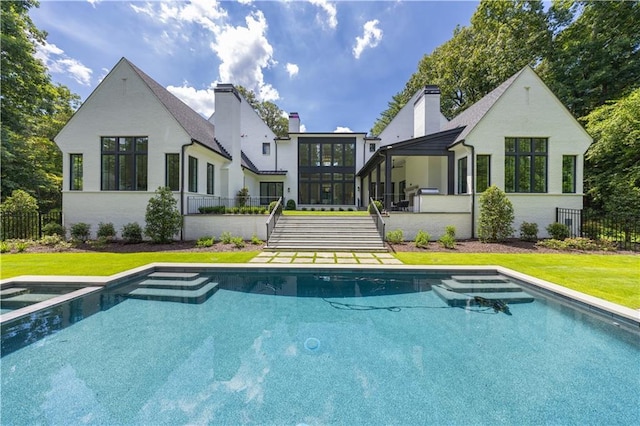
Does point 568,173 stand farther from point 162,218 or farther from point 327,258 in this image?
point 162,218

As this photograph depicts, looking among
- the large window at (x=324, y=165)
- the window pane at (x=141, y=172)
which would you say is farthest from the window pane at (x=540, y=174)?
the window pane at (x=141, y=172)

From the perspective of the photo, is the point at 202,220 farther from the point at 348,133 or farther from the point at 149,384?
the point at 348,133

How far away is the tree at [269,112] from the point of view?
37.8 metres

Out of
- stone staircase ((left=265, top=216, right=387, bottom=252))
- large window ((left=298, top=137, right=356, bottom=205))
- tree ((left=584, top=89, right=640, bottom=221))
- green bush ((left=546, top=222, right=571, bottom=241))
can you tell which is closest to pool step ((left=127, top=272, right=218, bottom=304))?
stone staircase ((left=265, top=216, right=387, bottom=252))

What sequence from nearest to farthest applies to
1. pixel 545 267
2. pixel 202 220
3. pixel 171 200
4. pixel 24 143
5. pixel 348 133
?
1. pixel 545 267
2. pixel 171 200
3. pixel 202 220
4. pixel 24 143
5. pixel 348 133

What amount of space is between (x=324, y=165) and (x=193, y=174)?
13214mm

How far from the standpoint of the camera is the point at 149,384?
319 cm

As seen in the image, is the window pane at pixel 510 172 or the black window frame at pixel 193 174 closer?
the window pane at pixel 510 172

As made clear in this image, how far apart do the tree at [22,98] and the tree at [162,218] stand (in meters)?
11.2

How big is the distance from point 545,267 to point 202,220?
13659 mm

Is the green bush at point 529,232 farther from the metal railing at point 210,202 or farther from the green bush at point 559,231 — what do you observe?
the metal railing at point 210,202

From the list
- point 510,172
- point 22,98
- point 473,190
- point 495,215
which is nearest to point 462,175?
point 473,190

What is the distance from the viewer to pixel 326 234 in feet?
40.2

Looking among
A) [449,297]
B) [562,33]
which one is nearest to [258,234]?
[449,297]
